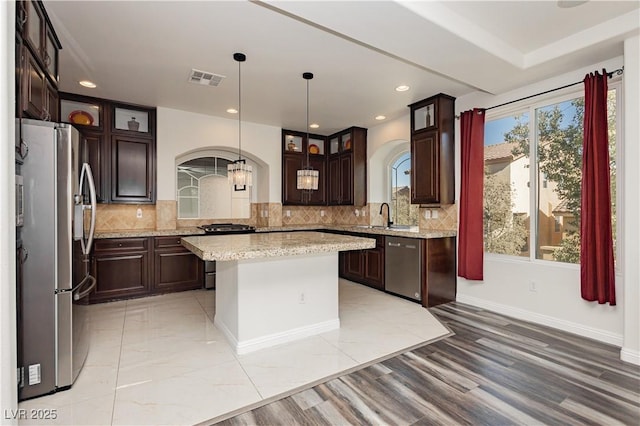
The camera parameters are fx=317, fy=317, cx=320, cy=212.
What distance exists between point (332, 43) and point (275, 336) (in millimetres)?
2694

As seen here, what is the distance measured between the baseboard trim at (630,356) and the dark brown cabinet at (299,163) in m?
4.60

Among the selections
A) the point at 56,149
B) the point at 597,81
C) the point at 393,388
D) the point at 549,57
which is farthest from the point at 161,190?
the point at 597,81

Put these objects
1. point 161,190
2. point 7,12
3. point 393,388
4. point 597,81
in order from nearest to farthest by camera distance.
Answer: point 7,12
point 393,388
point 597,81
point 161,190

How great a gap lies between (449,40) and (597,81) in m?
1.52

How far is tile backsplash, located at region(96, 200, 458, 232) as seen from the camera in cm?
452

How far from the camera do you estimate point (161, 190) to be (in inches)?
186

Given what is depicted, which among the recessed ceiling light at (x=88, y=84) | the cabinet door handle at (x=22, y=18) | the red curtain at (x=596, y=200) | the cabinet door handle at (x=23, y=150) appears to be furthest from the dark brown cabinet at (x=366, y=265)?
the cabinet door handle at (x=22, y=18)

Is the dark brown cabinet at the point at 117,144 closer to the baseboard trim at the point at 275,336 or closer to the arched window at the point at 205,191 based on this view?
the arched window at the point at 205,191

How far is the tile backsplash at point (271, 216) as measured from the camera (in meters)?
4.52

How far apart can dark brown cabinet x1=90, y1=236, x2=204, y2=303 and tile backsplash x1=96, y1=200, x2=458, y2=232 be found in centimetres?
45

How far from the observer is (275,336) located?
286cm

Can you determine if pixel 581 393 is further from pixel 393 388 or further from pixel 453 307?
pixel 453 307

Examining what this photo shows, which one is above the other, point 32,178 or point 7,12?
point 7,12

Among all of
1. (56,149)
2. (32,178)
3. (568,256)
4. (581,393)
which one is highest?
(56,149)
